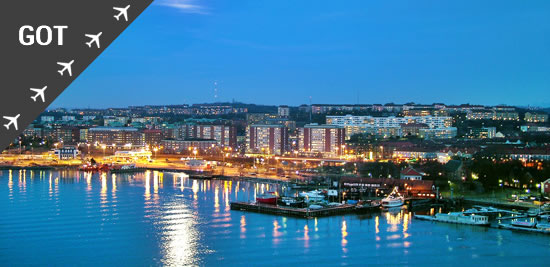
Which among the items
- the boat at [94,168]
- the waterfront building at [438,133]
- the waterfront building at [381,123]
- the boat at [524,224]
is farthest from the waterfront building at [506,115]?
the boat at [524,224]

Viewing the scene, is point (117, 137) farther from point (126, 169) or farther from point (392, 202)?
point (392, 202)

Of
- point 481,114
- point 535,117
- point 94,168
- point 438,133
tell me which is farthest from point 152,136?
point 535,117

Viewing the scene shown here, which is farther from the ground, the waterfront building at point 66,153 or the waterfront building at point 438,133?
the waterfront building at point 438,133

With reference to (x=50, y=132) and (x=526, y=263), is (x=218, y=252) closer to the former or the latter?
(x=526, y=263)

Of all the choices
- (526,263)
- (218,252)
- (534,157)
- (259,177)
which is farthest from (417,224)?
(534,157)

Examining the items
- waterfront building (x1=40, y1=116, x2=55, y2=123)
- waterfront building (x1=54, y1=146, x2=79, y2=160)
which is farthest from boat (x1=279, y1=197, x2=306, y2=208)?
waterfront building (x1=40, y1=116, x2=55, y2=123)

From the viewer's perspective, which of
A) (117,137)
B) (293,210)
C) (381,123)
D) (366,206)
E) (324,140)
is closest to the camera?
(293,210)

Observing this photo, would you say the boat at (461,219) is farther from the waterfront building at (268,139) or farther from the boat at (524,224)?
the waterfront building at (268,139)
